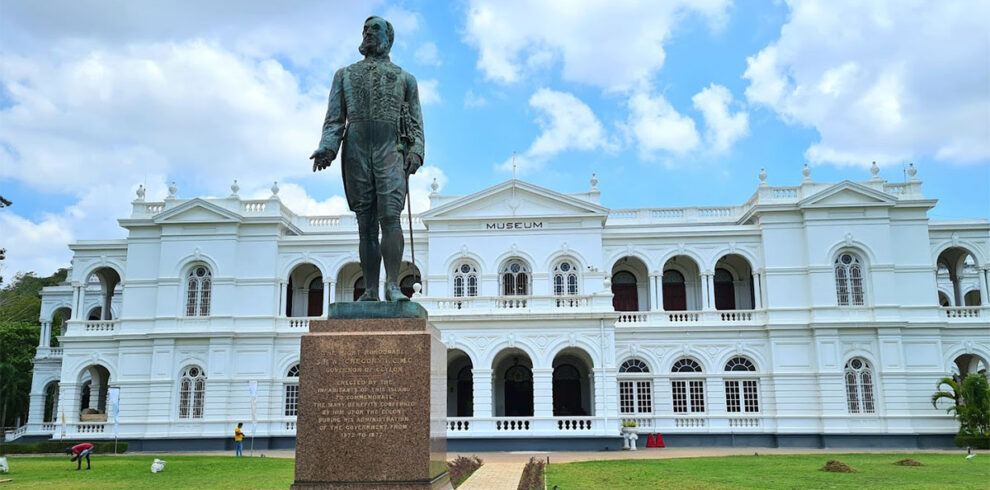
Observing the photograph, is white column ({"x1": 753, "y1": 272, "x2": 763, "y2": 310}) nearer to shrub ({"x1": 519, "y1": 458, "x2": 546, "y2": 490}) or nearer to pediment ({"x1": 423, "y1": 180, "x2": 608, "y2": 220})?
pediment ({"x1": 423, "y1": 180, "x2": 608, "y2": 220})

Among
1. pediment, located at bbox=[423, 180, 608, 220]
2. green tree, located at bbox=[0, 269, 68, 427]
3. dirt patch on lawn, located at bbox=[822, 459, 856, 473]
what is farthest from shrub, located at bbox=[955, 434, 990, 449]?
green tree, located at bbox=[0, 269, 68, 427]

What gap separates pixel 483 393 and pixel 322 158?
2162 centimetres

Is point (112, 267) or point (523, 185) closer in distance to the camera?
point (523, 185)

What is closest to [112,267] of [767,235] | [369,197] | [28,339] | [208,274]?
[208,274]

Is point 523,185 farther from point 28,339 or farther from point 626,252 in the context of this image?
point 28,339

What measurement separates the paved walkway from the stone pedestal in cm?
476

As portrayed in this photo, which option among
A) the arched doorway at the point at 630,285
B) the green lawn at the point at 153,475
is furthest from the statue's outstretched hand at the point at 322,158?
the arched doorway at the point at 630,285

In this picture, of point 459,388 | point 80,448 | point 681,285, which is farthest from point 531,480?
point 681,285

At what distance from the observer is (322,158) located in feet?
28.2

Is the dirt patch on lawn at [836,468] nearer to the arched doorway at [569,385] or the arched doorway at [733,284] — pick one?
the arched doorway at [569,385]

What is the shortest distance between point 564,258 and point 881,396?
522 inches

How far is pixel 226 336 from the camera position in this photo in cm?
3234

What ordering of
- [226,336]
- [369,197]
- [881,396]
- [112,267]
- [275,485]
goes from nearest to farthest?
[369,197] < [275,485] < [881,396] < [226,336] < [112,267]

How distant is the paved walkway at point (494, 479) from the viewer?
1279 cm
